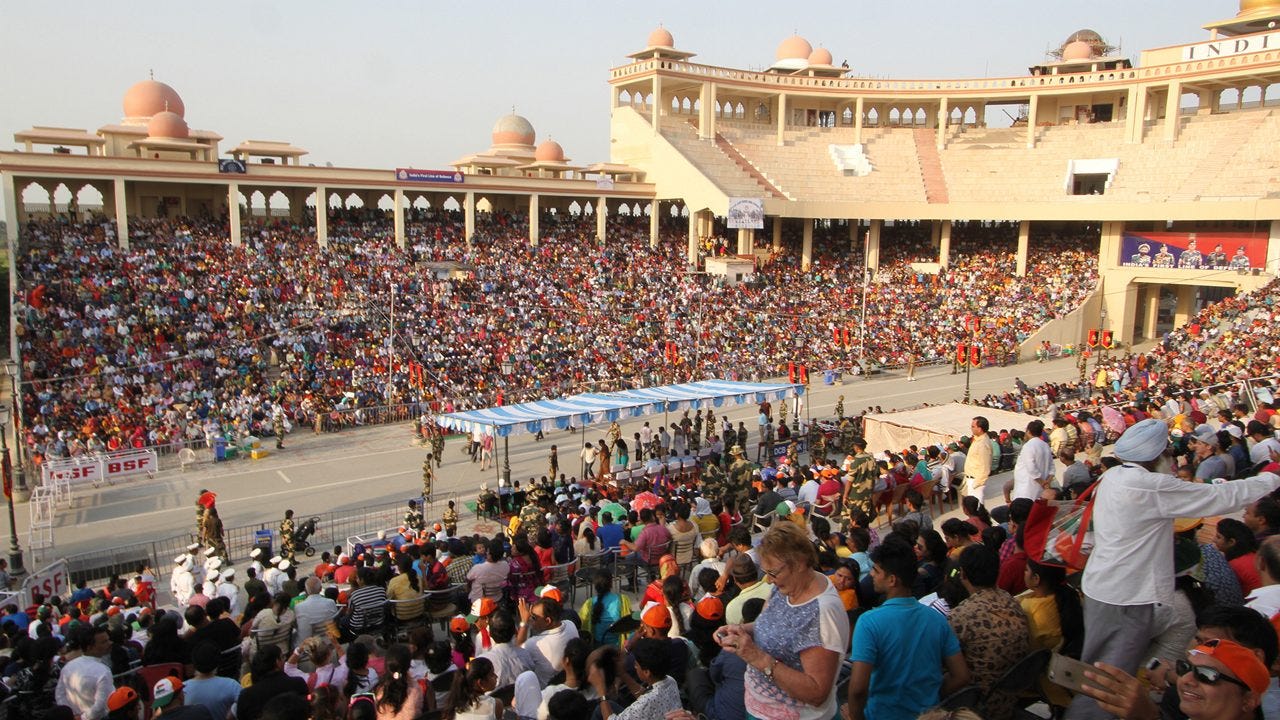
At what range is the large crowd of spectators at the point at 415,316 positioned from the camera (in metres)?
24.4

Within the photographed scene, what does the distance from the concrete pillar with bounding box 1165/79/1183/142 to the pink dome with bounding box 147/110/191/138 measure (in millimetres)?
48481

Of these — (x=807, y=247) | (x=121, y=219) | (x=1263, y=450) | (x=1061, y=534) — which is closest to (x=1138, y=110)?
(x=807, y=247)

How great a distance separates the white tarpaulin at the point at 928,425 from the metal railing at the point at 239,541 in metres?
10.3

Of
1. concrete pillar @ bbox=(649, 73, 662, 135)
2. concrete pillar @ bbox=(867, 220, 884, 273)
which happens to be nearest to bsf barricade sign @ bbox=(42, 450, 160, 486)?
concrete pillar @ bbox=(649, 73, 662, 135)

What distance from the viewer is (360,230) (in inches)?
1473

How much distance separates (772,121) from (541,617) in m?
51.2

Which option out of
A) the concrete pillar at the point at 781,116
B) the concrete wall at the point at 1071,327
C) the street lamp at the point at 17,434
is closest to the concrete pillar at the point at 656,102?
the concrete pillar at the point at 781,116

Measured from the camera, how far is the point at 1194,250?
4006cm

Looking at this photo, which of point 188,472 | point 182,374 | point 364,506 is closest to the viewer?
point 364,506

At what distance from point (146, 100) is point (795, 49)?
3800 cm

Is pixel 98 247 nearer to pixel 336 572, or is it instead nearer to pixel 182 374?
pixel 182 374

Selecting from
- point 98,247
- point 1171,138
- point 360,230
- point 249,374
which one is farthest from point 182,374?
point 1171,138

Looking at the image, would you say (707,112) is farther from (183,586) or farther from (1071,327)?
(183,586)

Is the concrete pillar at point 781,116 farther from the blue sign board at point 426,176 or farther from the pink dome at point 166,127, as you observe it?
the pink dome at point 166,127
